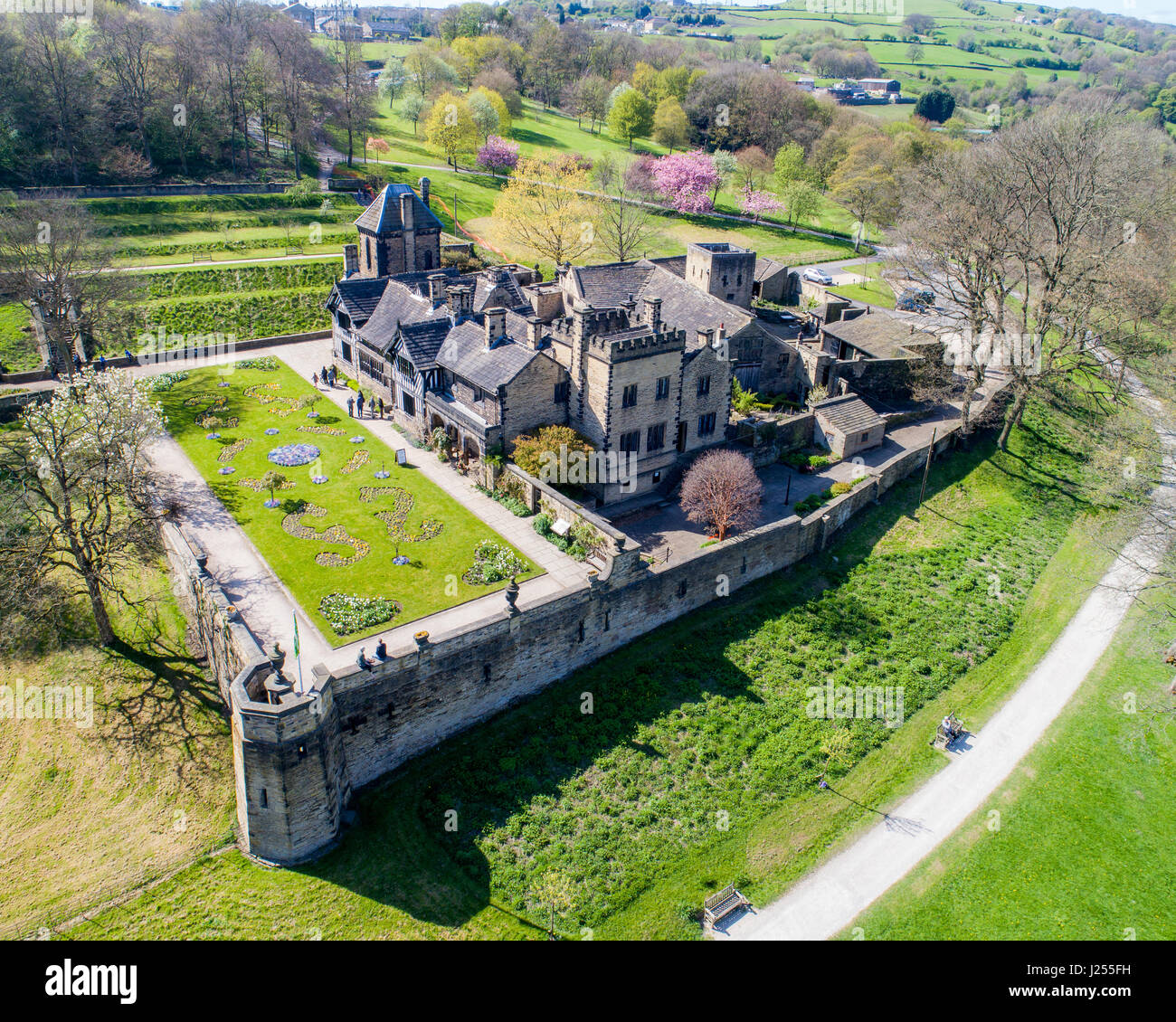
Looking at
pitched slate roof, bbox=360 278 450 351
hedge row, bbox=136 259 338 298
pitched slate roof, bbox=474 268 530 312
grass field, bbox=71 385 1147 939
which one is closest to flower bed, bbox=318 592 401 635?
grass field, bbox=71 385 1147 939

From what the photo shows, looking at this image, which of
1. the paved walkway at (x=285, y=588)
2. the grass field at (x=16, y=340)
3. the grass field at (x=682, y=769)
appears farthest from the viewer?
the grass field at (x=16, y=340)

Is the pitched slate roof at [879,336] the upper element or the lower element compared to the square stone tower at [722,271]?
lower

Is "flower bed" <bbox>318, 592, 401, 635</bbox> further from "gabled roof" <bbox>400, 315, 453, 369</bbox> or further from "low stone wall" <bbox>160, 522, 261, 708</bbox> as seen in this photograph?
"gabled roof" <bbox>400, 315, 453, 369</bbox>

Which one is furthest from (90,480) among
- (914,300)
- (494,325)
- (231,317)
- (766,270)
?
(914,300)

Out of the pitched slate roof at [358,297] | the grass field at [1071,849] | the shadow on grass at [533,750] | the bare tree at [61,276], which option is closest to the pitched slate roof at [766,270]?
the pitched slate roof at [358,297]

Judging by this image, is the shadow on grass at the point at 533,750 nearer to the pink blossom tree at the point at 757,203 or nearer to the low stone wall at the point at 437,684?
the low stone wall at the point at 437,684

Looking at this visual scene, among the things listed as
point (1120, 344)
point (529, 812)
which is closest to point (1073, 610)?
point (1120, 344)

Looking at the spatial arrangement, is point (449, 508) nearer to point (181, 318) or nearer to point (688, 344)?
point (688, 344)
